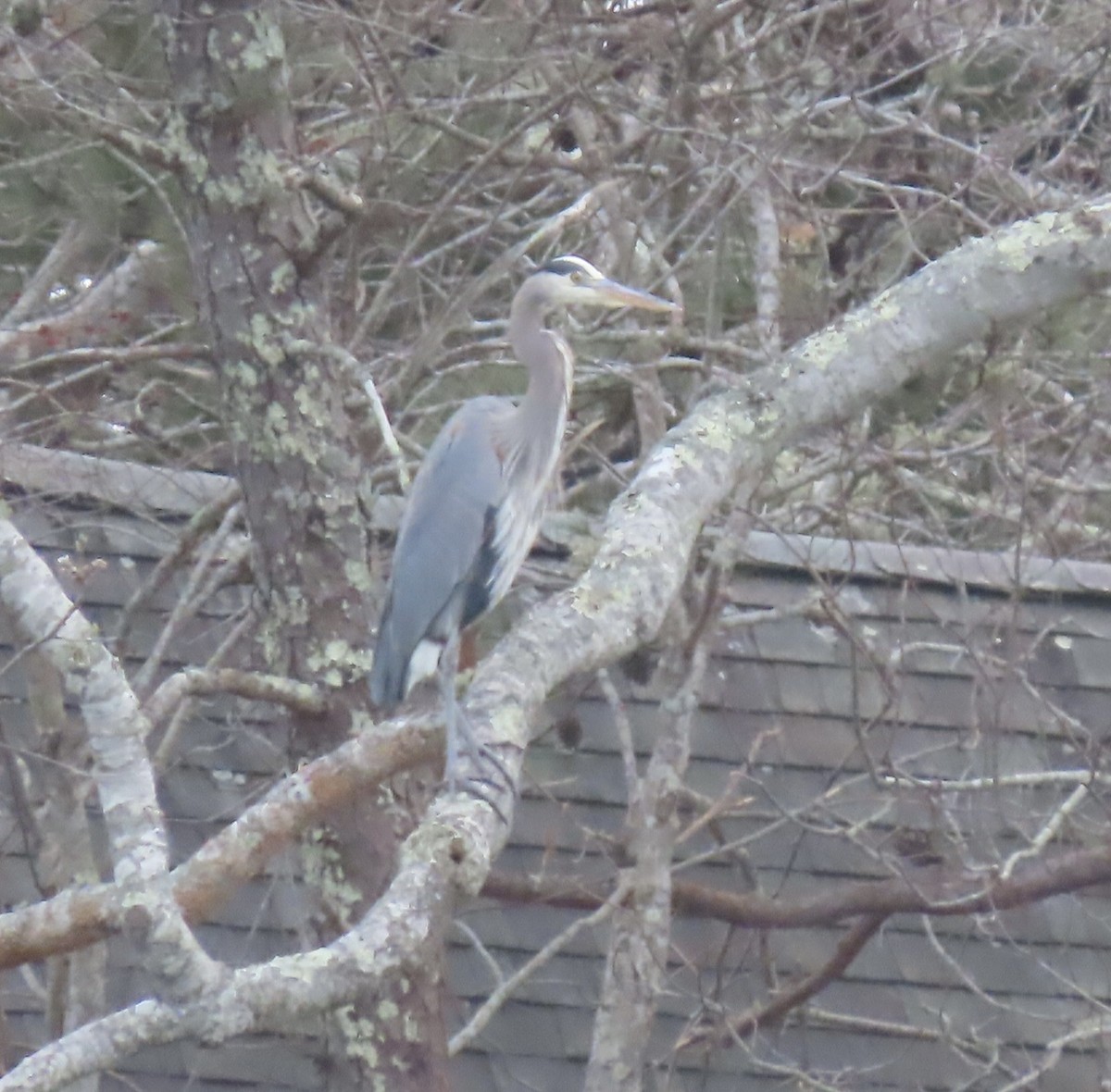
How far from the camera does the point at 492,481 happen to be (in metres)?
→ 3.84

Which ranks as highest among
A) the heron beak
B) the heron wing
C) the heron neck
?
the heron beak

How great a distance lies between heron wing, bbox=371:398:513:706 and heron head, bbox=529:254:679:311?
30cm

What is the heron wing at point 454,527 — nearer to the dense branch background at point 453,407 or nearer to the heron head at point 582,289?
the dense branch background at point 453,407

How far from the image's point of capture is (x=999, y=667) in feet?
13.7

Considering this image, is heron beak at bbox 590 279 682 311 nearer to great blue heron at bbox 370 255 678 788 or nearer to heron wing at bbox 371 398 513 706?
great blue heron at bbox 370 255 678 788

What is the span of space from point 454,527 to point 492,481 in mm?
136

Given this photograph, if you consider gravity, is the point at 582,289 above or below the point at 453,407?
above

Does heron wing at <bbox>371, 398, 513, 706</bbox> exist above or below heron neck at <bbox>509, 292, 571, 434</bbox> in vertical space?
below

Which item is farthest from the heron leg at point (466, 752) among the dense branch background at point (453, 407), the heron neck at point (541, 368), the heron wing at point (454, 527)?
the heron neck at point (541, 368)

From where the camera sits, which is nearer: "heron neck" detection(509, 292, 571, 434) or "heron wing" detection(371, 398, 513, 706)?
"heron wing" detection(371, 398, 513, 706)

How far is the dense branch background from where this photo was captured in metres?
2.46

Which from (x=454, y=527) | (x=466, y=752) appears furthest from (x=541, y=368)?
(x=466, y=752)

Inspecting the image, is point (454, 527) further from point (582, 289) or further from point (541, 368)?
point (582, 289)

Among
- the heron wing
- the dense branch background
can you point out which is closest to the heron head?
the dense branch background
